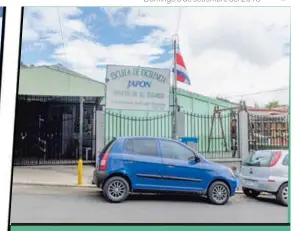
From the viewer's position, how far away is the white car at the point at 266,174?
4316 millimetres

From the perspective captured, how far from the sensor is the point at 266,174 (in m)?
4.55

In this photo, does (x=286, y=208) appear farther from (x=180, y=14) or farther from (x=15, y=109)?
(x=15, y=109)

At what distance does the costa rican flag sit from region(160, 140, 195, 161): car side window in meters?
0.75

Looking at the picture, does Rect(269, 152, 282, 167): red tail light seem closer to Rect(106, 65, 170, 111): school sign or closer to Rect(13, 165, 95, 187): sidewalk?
Rect(106, 65, 170, 111): school sign

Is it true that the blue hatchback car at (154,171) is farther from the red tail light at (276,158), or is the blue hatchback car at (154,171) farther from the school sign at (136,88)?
the red tail light at (276,158)

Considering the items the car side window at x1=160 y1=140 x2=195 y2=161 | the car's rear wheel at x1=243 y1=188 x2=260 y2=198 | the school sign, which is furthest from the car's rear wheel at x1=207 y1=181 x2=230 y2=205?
the school sign

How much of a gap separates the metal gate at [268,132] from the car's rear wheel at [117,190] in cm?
157

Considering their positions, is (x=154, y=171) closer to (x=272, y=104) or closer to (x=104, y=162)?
(x=104, y=162)

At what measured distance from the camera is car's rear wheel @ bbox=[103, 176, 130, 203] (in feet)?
14.4

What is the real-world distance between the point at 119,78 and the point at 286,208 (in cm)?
240

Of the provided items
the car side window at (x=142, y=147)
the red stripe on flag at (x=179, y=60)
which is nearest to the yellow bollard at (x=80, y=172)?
the car side window at (x=142, y=147)

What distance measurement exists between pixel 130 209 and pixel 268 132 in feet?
6.05

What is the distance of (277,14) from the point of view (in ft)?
14.0
